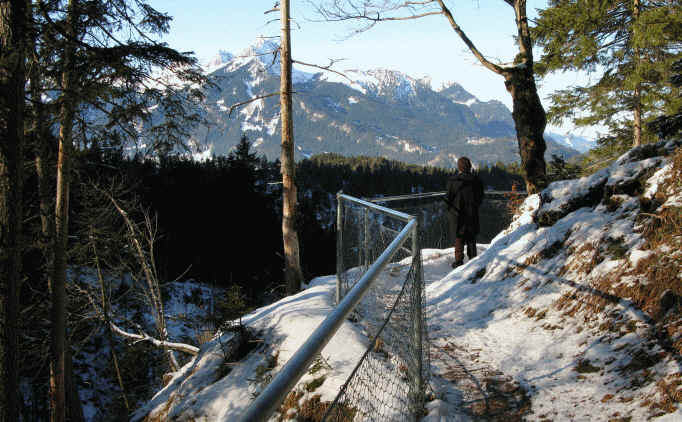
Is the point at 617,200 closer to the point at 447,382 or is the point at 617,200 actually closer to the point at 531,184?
the point at 447,382

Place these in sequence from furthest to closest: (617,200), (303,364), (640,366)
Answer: (617,200)
(640,366)
(303,364)

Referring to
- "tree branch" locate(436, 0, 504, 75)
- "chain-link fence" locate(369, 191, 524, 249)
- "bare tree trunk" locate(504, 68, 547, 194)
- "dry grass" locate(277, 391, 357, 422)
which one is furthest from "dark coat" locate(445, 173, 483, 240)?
"dry grass" locate(277, 391, 357, 422)

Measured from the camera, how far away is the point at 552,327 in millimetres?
3938

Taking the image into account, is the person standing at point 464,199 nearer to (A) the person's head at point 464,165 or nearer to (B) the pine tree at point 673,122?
(A) the person's head at point 464,165

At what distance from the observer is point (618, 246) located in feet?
13.3

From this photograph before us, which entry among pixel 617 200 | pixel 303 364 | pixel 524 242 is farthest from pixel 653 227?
pixel 303 364

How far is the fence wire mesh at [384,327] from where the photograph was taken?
199 centimetres

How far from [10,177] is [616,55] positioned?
15723mm

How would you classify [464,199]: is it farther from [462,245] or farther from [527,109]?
[527,109]

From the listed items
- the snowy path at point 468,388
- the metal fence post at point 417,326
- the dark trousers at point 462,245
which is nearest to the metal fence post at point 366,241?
the snowy path at point 468,388

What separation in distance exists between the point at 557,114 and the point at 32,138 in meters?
15.7

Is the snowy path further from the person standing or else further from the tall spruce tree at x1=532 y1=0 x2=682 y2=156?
the tall spruce tree at x1=532 y1=0 x2=682 y2=156

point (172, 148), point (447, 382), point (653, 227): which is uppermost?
point (172, 148)

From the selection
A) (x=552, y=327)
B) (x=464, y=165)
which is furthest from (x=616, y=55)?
(x=552, y=327)
